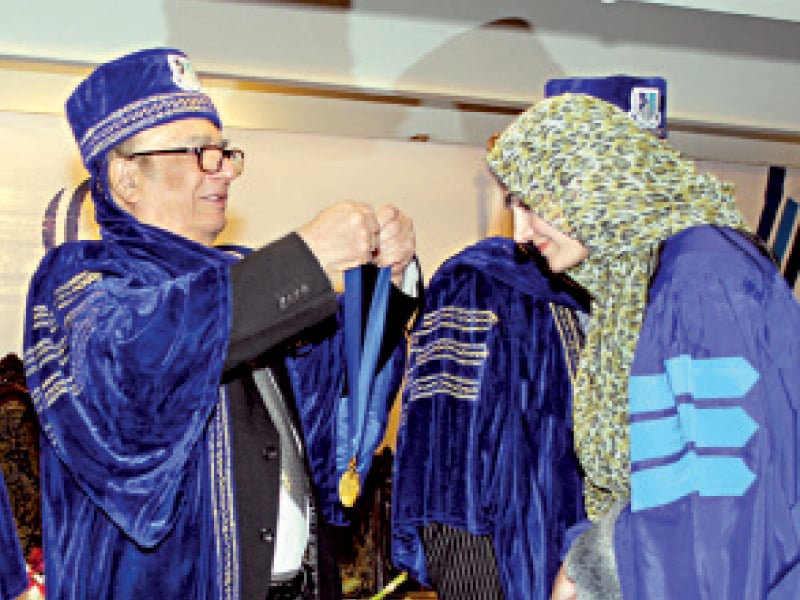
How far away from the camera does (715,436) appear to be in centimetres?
183

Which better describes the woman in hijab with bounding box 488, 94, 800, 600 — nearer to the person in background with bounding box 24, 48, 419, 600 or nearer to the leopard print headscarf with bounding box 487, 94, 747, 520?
the leopard print headscarf with bounding box 487, 94, 747, 520

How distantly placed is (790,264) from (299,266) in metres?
4.81

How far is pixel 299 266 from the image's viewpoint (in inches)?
83.4

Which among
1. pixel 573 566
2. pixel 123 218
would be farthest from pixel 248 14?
pixel 573 566

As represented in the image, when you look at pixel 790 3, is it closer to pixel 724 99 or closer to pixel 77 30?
pixel 724 99

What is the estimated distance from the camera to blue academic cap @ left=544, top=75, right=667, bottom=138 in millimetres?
2988

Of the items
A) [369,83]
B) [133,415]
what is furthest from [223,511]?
[369,83]

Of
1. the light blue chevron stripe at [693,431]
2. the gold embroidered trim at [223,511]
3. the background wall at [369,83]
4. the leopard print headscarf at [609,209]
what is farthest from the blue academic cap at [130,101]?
the background wall at [369,83]

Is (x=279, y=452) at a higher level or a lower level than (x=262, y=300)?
lower

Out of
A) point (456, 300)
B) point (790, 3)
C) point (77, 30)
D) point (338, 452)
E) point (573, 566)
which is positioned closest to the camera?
point (573, 566)

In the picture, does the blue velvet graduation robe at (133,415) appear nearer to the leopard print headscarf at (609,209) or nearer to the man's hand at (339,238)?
the man's hand at (339,238)

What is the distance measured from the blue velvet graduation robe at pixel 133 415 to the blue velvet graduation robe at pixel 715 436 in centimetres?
76

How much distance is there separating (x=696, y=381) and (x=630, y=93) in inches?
53.0

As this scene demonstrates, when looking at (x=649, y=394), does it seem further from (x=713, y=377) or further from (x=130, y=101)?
(x=130, y=101)
